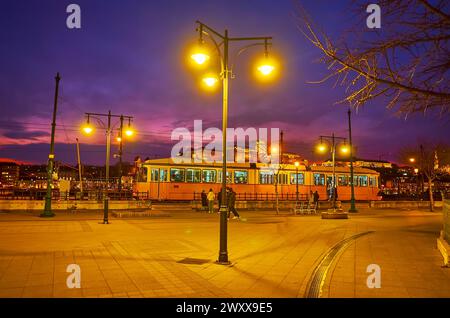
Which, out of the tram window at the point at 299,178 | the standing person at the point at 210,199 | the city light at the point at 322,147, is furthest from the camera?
the tram window at the point at 299,178

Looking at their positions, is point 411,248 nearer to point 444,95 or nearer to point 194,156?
point 444,95

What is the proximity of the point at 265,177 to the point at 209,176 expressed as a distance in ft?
18.2

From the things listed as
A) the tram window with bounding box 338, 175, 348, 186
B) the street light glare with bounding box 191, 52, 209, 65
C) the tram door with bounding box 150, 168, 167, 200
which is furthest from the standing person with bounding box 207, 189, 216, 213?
the tram window with bounding box 338, 175, 348, 186

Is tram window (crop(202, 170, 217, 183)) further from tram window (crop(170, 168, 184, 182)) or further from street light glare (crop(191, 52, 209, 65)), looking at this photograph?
street light glare (crop(191, 52, 209, 65))

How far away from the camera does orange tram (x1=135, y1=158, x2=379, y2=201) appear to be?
2977cm

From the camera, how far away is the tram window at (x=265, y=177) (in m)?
33.2

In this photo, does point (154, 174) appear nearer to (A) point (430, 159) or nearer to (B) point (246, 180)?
(B) point (246, 180)

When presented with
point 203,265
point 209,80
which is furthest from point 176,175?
point 203,265

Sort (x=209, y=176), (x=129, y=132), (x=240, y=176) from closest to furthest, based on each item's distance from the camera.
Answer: (x=129, y=132)
(x=209, y=176)
(x=240, y=176)

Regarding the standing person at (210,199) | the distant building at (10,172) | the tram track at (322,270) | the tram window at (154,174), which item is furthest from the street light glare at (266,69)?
the distant building at (10,172)

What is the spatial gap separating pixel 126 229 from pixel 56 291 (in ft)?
28.7

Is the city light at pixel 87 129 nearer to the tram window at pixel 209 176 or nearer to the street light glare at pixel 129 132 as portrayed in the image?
the street light glare at pixel 129 132

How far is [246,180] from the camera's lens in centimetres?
3266
